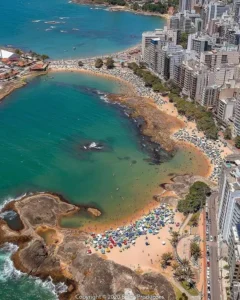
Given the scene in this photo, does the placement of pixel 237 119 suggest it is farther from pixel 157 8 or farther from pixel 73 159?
pixel 157 8

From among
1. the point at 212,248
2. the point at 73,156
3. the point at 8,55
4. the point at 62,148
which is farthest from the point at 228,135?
the point at 8,55

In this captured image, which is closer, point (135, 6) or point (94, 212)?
point (94, 212)

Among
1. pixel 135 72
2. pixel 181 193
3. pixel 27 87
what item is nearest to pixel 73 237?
pixel 181 193

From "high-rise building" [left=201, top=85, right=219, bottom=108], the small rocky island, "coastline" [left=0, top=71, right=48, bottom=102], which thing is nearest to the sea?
the small rocky island

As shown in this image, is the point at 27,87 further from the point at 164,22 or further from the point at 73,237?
the point at 164,22

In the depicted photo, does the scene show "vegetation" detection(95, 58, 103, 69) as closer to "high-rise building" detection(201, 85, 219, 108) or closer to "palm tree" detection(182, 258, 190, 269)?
"high-rise building" detection(201, 85, 219, 108)
